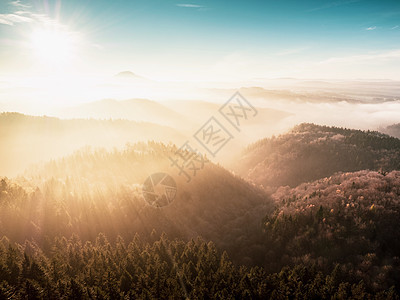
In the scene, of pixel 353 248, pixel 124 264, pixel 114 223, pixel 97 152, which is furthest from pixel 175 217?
pixel 97 152

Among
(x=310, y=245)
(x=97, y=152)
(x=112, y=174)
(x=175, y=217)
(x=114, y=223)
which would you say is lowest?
(x=310, y=245)

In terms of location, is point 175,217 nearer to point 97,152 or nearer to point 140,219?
point 140,219

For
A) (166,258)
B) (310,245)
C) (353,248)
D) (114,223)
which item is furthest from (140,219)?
(353,248)

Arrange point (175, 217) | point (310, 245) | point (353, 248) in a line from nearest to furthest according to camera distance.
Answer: point (353, 248), point (310, 245), point (175, 217)

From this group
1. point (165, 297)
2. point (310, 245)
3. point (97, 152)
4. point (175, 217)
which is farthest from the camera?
point (97, 152)

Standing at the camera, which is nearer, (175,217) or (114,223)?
(114,223)

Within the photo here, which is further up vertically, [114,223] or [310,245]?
[114,223]

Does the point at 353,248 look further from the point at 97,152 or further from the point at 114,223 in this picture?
the point at 97,152

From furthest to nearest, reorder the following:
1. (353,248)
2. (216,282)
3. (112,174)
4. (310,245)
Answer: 1. (112,174)
2. (310,245)
3. (353,248)
4. (216,282)

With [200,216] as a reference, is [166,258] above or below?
above
